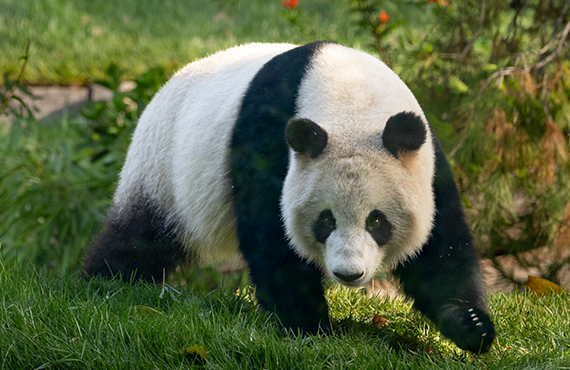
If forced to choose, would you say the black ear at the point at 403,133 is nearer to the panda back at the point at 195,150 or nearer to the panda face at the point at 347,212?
the panda face at the point at 347,212

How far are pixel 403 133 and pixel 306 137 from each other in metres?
0.36

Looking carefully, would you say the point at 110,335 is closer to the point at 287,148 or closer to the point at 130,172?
the point at 287,148

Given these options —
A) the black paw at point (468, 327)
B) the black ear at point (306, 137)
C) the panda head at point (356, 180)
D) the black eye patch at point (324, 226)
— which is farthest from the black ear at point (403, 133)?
the black paw at point (468, 327)

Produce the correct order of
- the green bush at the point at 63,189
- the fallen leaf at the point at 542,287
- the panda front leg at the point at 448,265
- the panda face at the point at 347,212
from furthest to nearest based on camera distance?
the green bush at the point at 63,189, the fallen leaf at the point at 542,287, the panda front leg at the point at 448,265, the panda face at the point at 347,212

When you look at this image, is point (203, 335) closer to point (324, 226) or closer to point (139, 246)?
point (324, 226)

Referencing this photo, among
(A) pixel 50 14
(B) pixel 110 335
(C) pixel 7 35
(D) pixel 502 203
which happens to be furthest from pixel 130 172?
(A) pixel 50 14

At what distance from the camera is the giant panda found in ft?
7.24

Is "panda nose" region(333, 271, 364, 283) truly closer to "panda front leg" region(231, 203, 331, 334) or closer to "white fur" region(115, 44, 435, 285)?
"white fur" region(115, 44, 435, 285)

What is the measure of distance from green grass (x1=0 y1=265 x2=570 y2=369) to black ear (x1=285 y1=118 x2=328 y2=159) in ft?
2.25

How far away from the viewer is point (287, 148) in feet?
8.25

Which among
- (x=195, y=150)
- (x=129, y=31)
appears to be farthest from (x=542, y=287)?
(x=129, y=31)

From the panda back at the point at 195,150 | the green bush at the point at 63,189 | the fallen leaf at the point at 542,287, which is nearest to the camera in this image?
the panda back at the point at 195,150

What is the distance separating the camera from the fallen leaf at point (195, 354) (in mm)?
2004

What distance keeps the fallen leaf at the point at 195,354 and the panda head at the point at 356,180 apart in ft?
1.75
